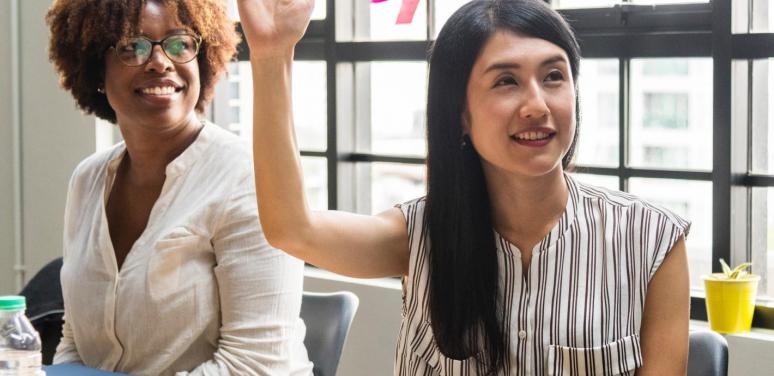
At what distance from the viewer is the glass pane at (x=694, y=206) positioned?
321 cm

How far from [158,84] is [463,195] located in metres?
0.92

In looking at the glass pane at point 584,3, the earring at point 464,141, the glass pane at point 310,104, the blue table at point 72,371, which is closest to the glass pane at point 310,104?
the glass pane at point 310,104

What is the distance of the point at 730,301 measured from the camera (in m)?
2.94

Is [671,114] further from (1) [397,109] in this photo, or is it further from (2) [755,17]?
(1) [397,109]

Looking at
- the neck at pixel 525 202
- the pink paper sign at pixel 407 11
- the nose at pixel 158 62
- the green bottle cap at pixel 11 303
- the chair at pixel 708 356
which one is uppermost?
the pink paper sign at pixel 407 11

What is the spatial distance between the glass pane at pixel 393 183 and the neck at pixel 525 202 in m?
2.02

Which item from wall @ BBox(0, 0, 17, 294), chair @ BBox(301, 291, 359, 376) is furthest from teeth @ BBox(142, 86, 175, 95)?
wall @ BBox(0, 0, 17, 294)

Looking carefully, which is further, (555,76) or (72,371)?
(72,371)

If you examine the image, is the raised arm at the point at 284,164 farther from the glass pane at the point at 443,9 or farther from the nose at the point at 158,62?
the glass pane at the point at 443,9

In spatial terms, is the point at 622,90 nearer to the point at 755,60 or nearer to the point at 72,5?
the point at 755,60

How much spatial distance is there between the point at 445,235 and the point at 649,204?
338 mm

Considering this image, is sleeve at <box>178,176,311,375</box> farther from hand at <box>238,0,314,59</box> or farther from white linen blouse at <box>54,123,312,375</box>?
hand at <box>238,0,314,59</box>

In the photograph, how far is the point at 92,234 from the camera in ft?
7.98

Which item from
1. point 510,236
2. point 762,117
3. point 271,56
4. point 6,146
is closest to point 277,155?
point 271,56
